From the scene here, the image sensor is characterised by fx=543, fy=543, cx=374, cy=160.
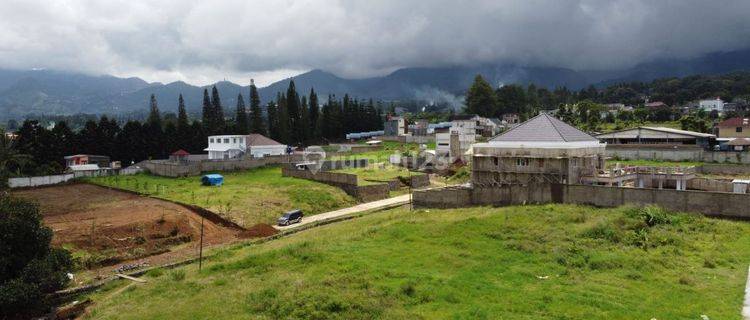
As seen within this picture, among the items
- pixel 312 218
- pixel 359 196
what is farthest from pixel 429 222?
pixel 359 196

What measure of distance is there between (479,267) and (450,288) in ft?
7.43

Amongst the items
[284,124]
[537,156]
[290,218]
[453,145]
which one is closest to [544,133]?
[537,156]

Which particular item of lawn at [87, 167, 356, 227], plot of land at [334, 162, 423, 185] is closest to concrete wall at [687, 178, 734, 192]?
lawn at [87, 167, 356, 227]

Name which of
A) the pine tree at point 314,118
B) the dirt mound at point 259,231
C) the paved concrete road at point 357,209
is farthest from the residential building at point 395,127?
the dirt mound at point 259,231

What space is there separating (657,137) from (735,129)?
1497 cm

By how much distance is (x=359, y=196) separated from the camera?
46031mm

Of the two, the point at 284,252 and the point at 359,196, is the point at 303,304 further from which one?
the point at 359,196

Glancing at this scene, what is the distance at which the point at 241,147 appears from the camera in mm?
67438

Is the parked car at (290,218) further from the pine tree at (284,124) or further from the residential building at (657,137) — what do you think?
the pine tree at (284,124)

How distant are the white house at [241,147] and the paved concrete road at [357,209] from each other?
26.0 m

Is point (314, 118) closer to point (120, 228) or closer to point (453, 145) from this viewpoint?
point (453, 145)

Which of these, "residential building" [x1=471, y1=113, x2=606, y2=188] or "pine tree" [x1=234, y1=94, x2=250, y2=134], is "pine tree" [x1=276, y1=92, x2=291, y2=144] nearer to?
"pine tree" [x1=234, y1=94, x2=250, y2=134]

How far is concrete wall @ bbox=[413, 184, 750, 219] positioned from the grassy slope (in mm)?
901

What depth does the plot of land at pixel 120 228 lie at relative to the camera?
1140 inches
